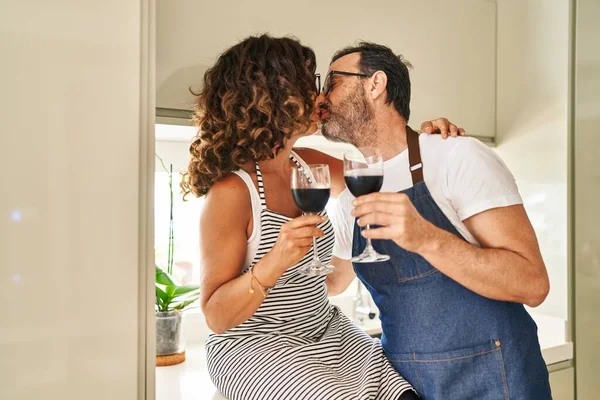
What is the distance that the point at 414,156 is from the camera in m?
1.42

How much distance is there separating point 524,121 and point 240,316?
1576 mm

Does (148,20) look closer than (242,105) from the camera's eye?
Yes

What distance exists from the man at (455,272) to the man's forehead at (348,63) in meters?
0.08

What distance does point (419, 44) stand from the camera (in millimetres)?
2057

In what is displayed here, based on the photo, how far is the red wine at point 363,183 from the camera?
114 cm

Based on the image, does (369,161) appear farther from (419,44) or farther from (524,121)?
(524,121)

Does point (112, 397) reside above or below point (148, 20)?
below

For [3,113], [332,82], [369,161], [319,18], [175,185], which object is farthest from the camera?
[175,185]

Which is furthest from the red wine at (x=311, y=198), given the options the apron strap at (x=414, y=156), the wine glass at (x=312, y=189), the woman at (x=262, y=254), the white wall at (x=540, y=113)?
the white wall at (x=540, y=113)

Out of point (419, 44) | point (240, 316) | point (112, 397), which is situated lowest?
point (112, 397)

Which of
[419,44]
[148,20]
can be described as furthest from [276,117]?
[419,44]

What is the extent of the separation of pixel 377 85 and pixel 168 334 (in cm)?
99

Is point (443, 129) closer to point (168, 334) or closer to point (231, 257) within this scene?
point (231, 257)

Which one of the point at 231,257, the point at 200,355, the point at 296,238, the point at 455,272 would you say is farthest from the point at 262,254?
the point at 200,355
